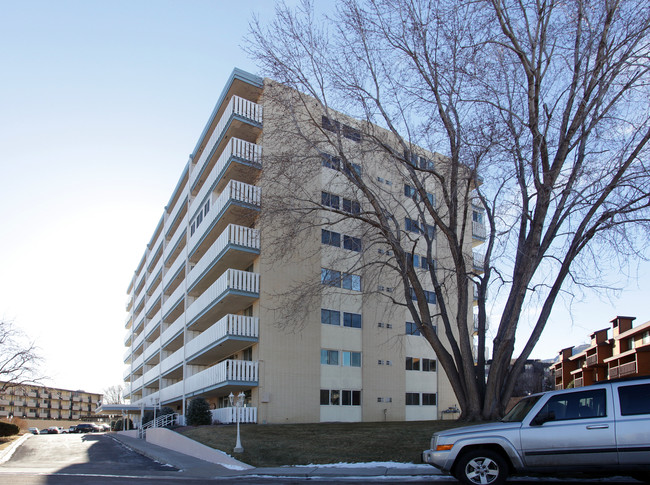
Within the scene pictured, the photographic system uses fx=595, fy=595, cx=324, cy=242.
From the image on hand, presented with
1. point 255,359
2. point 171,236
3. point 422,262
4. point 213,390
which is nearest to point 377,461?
point 255,359

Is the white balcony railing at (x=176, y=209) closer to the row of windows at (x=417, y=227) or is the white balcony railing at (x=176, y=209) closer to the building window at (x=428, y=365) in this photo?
the row of windows at (x=417, y=227)

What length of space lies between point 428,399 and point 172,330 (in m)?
16.6

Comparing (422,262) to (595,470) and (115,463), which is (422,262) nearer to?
(115,463)

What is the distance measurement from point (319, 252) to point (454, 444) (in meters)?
18.7

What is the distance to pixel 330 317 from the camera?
92.3 ft

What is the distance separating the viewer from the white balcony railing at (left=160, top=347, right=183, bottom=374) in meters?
34.3

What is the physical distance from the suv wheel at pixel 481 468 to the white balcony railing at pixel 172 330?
88.1ft

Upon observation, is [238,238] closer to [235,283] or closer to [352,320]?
[235,283]

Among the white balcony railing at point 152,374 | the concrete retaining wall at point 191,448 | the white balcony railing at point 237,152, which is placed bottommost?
the concrete retaining wall at point 191,448

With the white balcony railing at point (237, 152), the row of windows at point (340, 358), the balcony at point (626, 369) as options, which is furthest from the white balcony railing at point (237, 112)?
the balcony at point (626, 369)

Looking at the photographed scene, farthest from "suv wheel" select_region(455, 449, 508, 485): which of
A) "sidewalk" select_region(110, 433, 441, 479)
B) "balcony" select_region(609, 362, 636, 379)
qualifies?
"balcony" select_region(609, 362, 636, 379)

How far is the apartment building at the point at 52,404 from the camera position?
5261 inches

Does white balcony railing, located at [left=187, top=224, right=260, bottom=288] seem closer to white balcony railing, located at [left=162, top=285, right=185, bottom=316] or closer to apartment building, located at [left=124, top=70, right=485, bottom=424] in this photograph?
apartment building, located at [left=124, top=70, right=485, bottom=424]

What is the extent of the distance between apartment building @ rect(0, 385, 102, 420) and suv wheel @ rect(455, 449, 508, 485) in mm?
134827
